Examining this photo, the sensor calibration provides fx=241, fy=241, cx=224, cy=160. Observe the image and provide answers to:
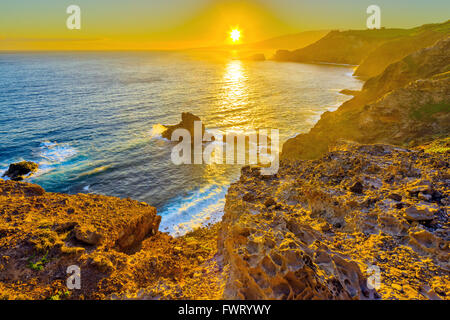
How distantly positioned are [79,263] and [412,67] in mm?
54232

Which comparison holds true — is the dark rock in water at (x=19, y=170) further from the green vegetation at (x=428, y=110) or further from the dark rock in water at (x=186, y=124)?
the green vegetation at (x=428, y=110)

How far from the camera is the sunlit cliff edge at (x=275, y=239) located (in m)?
8.84

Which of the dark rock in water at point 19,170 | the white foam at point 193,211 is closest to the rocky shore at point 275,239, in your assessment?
the white foam at point 193,211

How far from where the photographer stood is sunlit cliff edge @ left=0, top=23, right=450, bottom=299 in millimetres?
8836

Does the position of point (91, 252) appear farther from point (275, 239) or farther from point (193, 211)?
point (193, 211)

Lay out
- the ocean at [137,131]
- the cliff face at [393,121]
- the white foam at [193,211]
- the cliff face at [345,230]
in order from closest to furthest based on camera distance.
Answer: the cliff face at [345,230], the cliff face at [393,121], the white foam at [193,211], the ocean at [137,131]

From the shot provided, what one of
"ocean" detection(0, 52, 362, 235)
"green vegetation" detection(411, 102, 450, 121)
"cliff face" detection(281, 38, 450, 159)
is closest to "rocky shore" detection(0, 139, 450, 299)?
"cliff face" detection(281, 38, 450, 159)

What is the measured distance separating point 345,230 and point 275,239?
4.78m

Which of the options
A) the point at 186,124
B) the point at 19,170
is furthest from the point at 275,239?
the point at 186,124

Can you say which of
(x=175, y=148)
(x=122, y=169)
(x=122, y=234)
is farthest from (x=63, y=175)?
(x=122, y=234)

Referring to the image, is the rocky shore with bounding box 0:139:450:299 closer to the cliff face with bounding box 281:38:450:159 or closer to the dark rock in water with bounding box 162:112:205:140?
the cliff face with bounding box 281:38:450:159

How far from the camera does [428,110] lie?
25688 mm

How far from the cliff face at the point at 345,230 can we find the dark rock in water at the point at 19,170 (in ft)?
111

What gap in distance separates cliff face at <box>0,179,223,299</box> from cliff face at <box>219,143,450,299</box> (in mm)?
2718
